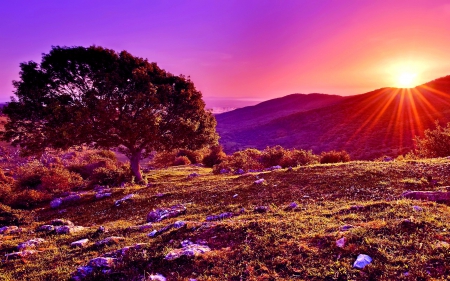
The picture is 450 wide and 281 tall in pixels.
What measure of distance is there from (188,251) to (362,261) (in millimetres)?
4530

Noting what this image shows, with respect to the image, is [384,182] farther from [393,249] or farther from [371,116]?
[371,116]

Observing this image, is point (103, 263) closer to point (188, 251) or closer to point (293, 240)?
point (188, 251)

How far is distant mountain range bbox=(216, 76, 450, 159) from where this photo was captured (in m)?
58.0

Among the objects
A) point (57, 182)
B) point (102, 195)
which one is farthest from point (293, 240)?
point (57, 182)

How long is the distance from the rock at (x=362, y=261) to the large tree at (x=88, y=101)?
1894 centimetres

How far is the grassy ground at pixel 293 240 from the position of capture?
6.01 metres

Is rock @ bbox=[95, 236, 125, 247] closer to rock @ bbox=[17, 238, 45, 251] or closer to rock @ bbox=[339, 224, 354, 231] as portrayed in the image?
rock @ bbox=[17, 238, 45, 251]

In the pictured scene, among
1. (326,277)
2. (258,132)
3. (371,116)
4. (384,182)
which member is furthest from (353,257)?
(258,132)

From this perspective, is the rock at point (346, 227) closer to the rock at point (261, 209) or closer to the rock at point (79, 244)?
the rock at point (261, 209)

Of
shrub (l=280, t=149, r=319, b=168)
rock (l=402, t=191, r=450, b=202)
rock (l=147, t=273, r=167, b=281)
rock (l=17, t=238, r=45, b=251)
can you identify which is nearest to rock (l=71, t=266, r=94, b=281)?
rock (l=147, t=273, r=167, b=281)

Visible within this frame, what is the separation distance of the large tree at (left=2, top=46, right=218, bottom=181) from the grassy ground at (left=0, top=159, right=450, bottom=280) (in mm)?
8520

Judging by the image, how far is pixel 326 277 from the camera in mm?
5711

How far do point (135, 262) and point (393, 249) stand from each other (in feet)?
22.8

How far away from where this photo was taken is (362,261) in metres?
5.98
